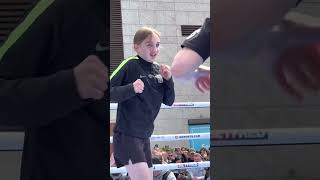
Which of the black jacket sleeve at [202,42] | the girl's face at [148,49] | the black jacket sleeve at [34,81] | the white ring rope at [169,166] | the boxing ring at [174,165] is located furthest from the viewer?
the boxing ring at [174,165]

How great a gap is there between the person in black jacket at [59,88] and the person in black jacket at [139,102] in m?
1.66

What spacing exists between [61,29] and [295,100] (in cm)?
99

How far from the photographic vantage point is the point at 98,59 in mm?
1702

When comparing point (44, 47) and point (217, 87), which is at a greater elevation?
point (44, 47)

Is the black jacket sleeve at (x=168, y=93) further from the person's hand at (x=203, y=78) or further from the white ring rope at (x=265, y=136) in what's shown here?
the white ring rope at (x=265, y=136)

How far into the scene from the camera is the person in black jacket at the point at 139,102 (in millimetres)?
3451

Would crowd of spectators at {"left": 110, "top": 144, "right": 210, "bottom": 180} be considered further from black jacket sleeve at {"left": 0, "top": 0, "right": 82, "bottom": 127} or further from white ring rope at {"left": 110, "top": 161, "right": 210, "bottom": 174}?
black jacket sleeve at {"left": 0, "top": 0, "right": 82, "bottom": 127}

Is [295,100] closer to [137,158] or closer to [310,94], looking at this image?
[310,94]

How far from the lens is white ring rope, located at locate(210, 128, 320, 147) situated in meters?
1.95

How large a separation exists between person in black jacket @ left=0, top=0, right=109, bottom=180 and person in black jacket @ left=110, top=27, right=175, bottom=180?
1658mm

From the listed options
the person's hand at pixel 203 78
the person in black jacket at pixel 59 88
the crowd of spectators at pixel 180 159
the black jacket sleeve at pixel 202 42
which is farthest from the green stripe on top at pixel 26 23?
the crowd of spectators at pixel 180 159

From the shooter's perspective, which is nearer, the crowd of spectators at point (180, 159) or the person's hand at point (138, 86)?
the person's hand at point (138, 86)

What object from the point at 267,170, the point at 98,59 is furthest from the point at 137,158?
the point at 98,59

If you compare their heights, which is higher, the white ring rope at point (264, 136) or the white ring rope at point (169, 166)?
the white ring rope at point (264, 136)
